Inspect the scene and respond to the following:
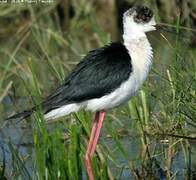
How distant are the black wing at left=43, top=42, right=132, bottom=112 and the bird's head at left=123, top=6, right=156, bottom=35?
0.24 m

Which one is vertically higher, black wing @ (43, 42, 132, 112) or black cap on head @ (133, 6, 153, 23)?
black cap on head @ (133, 6, 153, 23)

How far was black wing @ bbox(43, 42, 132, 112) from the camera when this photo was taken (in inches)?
160

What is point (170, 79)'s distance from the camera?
4.19m

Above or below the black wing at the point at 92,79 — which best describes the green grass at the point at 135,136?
below

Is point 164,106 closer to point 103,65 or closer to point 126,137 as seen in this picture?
point 103,65

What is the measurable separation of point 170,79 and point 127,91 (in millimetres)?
295

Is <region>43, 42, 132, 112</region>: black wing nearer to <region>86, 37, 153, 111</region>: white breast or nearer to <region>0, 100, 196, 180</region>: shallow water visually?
<region>86, 37, 153, 111</region>: white breast

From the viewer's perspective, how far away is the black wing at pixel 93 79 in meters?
4.07

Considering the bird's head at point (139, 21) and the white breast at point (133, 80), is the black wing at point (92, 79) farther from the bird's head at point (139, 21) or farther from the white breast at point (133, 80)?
the bird's head at point (139, 21)

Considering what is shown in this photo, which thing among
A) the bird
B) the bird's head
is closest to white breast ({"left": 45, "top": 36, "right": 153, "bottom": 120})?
the bird

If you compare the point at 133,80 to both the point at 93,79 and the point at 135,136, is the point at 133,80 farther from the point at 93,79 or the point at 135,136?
the point at 135,136

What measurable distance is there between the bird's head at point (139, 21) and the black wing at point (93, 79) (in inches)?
9.5

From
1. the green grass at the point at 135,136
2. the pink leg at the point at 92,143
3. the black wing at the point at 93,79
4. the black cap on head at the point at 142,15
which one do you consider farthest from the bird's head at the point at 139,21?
the pink leg at the point at 92,143

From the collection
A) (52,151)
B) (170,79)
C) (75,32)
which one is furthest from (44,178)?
(75,32)
